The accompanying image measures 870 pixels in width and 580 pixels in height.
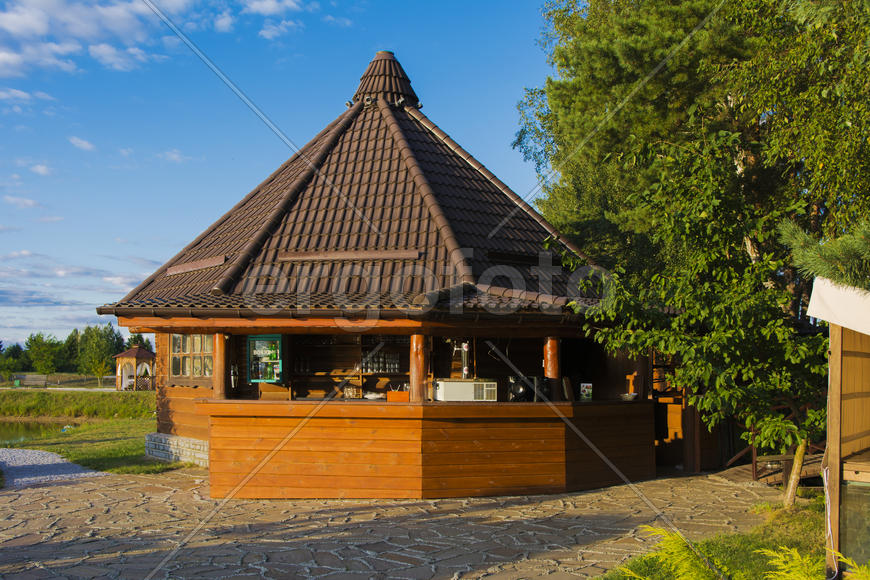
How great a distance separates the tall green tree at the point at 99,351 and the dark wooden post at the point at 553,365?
133ft

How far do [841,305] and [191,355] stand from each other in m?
11.8

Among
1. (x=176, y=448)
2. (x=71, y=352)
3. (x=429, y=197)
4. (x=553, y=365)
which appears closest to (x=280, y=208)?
(x=429, y=197)

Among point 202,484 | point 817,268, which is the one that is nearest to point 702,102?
point 817,268

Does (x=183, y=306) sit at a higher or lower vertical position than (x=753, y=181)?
lower

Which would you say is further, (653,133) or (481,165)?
(653,133)

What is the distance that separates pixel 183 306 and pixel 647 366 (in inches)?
287

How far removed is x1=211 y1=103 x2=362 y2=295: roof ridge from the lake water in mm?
16356

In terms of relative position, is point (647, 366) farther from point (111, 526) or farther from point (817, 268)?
point (111, 526)

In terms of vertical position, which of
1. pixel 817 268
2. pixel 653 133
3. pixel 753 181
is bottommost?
pixel 817 268

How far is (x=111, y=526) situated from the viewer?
8.09m

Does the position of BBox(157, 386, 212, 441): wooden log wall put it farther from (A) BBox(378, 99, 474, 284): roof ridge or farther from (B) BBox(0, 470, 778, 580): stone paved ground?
(A) BBox(378, 99, 474, 284): roof ridge

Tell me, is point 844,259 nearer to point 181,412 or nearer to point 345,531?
point 345,531

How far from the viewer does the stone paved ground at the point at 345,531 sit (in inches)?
249

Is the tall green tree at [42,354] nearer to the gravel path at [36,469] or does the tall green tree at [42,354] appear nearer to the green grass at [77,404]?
the green grass at [77,404]
